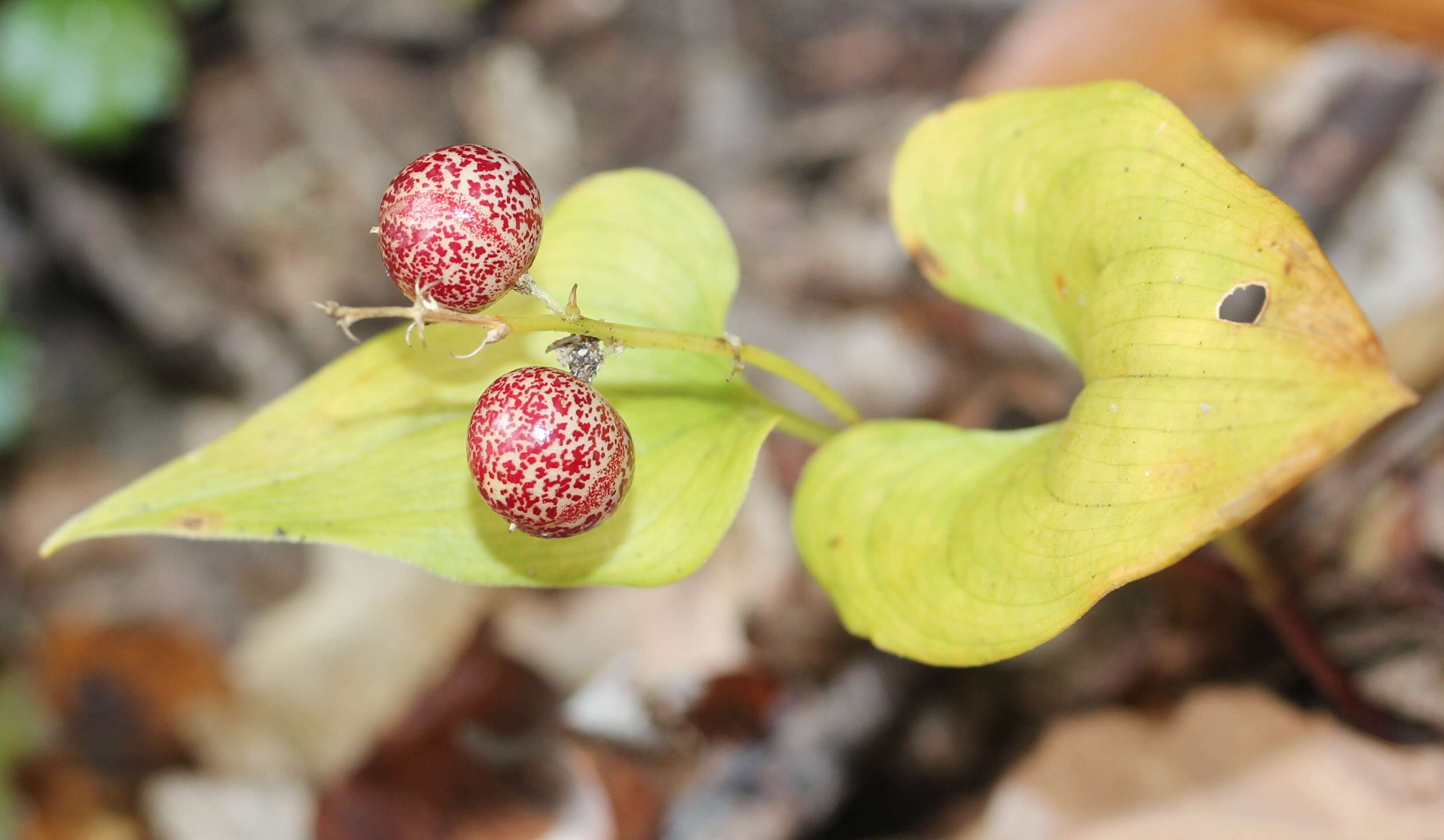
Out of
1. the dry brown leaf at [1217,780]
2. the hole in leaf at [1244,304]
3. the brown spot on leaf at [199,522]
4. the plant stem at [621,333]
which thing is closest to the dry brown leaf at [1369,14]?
the hole in leaf at [1244,304]

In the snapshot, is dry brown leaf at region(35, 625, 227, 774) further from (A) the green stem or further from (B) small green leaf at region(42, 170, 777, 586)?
(A) the green stem

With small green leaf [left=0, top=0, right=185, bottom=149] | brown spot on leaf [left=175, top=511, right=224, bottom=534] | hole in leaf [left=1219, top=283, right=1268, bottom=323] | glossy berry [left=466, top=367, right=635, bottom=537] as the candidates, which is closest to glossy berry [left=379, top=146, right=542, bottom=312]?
glossy berry [left=466, top=367, right=635, bottom=537]

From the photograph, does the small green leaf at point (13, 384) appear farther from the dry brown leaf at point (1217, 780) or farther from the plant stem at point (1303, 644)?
the plant stem at point (1303, 644)

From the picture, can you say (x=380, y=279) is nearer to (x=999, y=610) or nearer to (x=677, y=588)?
(x=677, y=588)

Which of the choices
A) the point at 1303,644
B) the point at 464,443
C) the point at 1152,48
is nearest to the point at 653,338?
the point at 464,443

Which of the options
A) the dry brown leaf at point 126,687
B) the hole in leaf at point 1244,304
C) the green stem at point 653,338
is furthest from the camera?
the dry brown leaf at point 126,687

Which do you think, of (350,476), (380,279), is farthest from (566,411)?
(380,279)
